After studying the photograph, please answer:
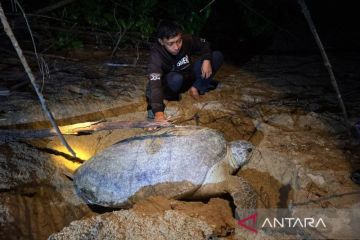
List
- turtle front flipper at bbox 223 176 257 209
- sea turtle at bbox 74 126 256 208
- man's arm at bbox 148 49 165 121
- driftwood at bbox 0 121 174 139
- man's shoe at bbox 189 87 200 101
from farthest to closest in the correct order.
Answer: man's shoe at bbox 189 87 200 101 → man's arm at bbox 148 49 165 121 → driftwood at bbox 0 121 174 139 → sea turtle at bbox 74 126 256 208 → turtle front flipper at bbox 223 176 257 209

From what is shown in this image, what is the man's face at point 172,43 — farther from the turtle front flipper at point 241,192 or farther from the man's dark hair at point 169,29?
the turtle front flipper at point 241,192

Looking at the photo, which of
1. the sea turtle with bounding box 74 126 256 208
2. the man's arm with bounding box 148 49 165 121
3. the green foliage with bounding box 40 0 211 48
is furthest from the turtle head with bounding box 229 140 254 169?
the green foliage with bounding box 40 0 211 48

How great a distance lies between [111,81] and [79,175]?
1.70m

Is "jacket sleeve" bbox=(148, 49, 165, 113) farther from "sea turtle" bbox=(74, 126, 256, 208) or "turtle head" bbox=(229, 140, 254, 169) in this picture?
"turtle head" bbox=(229, 140, 254, 169)

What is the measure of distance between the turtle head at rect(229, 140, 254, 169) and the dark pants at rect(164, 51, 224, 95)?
1050 mm

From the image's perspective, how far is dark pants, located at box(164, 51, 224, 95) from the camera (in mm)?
3125

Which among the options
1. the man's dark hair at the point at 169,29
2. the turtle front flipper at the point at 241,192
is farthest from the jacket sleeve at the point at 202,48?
the turtle front flipper at the point at 241,192

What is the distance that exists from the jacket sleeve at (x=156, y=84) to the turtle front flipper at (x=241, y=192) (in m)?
0.94

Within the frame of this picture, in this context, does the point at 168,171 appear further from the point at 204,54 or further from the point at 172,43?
the point at 204,54

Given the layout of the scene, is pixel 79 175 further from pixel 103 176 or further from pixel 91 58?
pixel 91 58

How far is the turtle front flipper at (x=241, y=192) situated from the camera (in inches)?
78.7

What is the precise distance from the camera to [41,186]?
2.26m

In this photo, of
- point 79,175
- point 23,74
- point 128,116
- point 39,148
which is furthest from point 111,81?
point 79,175

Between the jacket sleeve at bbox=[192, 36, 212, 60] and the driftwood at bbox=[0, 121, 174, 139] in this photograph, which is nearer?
the driftwood at bbox=[0, 121, 174, 139]
